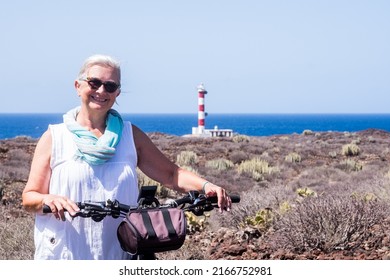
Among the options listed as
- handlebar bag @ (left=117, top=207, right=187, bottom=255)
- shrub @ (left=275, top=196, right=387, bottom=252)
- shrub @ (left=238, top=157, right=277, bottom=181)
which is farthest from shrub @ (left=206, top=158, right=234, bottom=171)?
handlebar bag @ (left=117, top=207, right=187, bottom=255)

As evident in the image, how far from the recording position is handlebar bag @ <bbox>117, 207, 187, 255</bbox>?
7.95ft

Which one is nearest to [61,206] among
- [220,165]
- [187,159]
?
[220,165]

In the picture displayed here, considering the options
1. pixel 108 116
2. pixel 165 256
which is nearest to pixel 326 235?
pixel 165 256

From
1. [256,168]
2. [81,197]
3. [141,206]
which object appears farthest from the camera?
[256,168]

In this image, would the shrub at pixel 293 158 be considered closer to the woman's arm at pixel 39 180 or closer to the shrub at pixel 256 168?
the shrub at pixel 256 168

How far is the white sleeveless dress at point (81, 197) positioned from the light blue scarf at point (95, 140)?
0.12 feet

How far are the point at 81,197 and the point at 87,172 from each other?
4.2 inches

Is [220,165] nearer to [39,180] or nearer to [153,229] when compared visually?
[39,180]

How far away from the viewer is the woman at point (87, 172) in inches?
109
